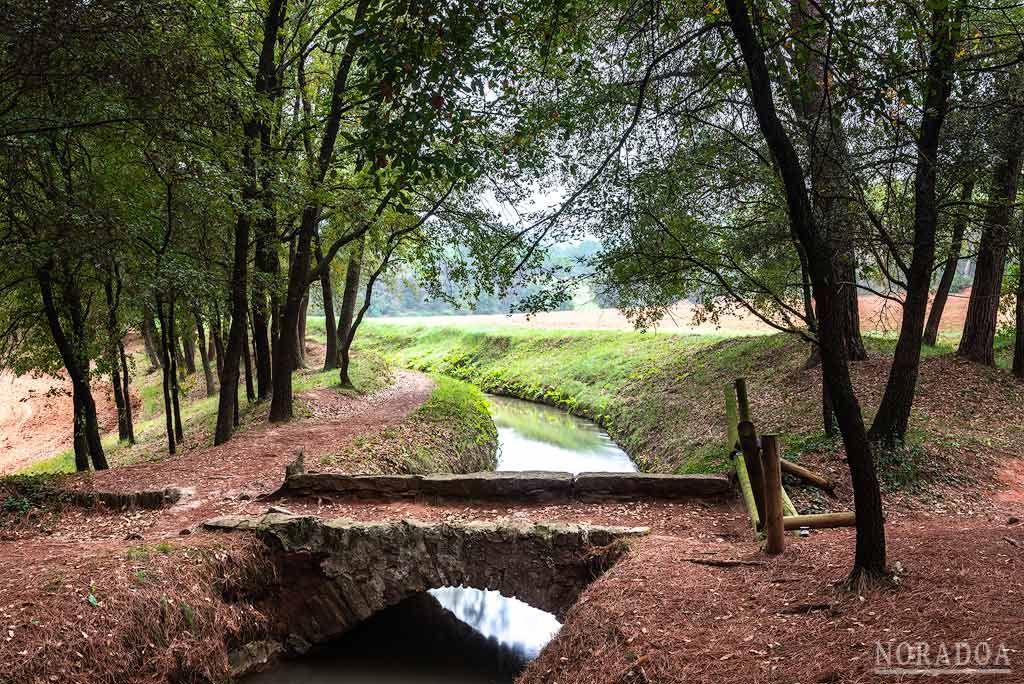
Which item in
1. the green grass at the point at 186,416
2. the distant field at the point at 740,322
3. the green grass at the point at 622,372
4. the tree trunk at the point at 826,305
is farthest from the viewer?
the distant field at the point at 740,322

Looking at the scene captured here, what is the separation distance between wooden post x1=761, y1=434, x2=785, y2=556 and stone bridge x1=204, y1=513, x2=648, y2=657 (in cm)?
161

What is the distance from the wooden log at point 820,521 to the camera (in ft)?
19.6

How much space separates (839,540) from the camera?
632cm

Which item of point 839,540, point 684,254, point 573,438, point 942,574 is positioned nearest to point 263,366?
point 573,438

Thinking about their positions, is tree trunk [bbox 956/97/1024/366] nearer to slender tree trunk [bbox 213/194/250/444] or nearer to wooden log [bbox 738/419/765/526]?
wooden log [bbox 738/419/765/526]

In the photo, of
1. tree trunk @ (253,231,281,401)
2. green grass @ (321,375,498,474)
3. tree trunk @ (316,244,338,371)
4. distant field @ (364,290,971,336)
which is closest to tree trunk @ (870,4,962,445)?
distant field @ (364,290,971,336)

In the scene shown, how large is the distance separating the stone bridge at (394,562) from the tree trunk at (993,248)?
7.84 meters

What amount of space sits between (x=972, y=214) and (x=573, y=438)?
39.3 feet

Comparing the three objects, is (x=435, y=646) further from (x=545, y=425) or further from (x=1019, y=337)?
(x=1019, y=337)

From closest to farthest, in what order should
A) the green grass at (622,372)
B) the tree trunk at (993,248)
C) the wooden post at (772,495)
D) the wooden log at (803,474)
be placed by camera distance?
the wooden post at (772,495) < the wooden log at (803,474) < the tree trunk at (993,248) < the green grass at (622,372)

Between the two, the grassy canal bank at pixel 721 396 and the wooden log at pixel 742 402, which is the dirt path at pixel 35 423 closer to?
the grassy canal bank at pixel 721 396

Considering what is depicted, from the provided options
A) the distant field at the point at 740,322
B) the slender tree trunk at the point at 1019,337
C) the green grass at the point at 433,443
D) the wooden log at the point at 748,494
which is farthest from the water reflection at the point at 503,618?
the slender tree trunk at the point at 1019,337

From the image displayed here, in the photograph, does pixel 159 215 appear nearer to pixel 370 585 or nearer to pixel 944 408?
pixel 370 585

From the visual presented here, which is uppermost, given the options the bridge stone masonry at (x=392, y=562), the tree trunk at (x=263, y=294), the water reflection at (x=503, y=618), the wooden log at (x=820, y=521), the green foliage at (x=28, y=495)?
the tree trunk at (x=263, y=294)
